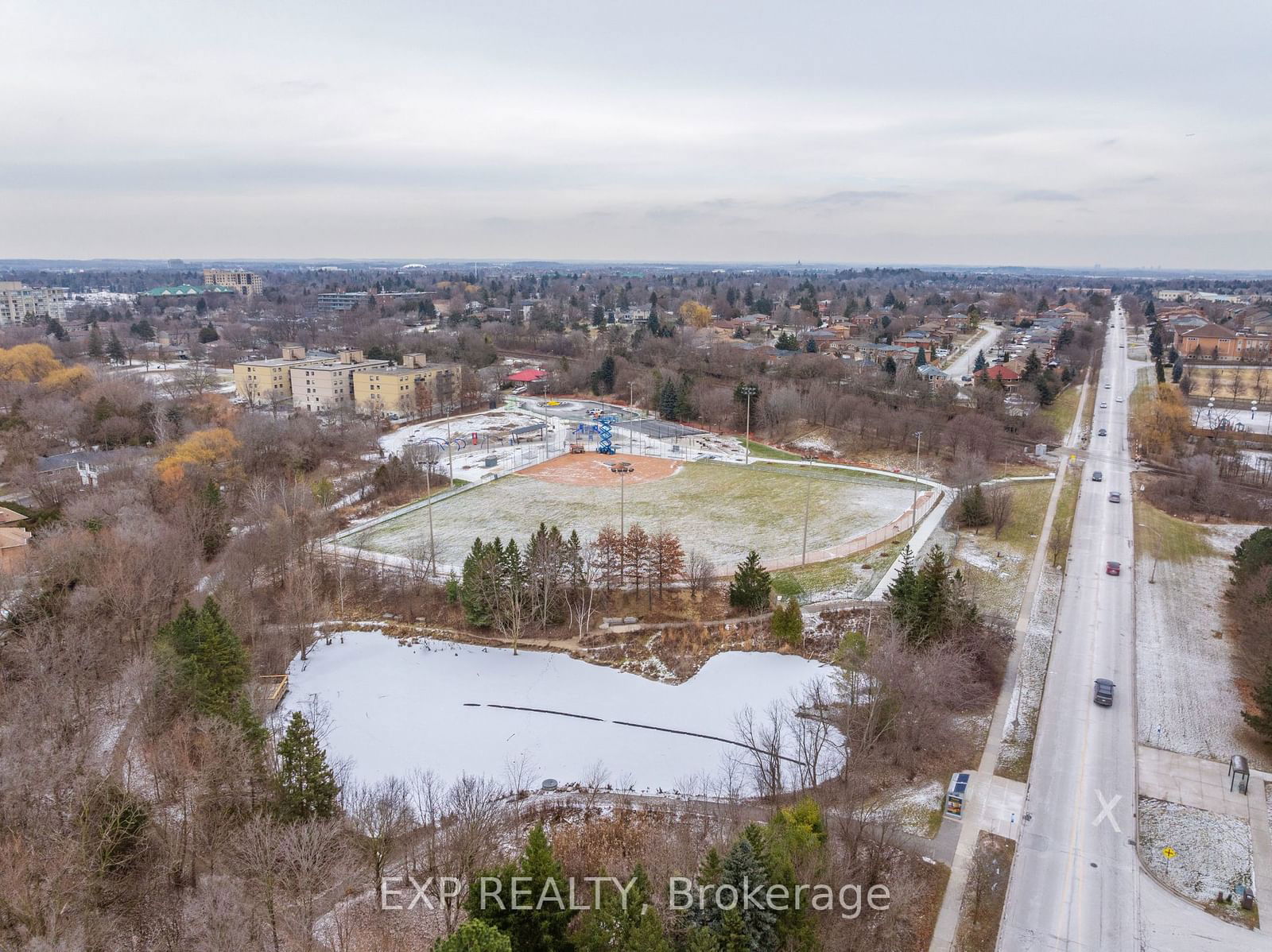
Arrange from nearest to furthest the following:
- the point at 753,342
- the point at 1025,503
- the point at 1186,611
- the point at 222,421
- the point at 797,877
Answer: the point at 797,877, the point at 1186,611, the point at 1025,503, the point at 222,421, the point at 753,342

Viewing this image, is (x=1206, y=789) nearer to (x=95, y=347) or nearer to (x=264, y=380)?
(x=264, y=380)

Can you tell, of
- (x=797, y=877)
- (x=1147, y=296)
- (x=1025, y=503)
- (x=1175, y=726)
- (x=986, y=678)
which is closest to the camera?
(x=797, y=877)

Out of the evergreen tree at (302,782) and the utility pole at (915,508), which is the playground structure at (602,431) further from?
the evergreen tree at (302,782)

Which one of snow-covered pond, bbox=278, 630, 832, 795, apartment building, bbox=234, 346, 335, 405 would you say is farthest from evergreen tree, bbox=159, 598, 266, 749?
apartment building, bbox=234, 346, 335, 405

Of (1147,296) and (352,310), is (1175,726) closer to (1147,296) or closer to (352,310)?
(352,310)

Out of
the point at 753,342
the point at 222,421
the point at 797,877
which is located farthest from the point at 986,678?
the point at 753,342

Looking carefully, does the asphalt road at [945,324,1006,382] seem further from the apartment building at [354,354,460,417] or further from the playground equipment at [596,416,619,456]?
the apartment building at [354,354,460,417]
